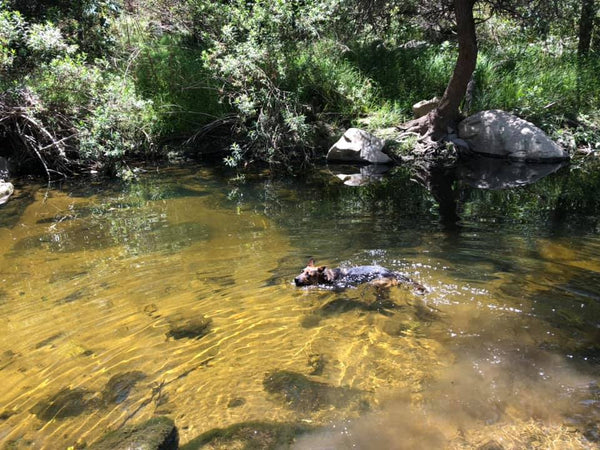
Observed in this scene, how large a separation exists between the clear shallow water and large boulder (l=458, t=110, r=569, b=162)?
3603 mm

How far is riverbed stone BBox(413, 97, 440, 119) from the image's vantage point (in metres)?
11.4

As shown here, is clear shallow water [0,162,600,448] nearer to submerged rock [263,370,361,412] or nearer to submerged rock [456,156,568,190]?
submerged rock [263,370,361,412]

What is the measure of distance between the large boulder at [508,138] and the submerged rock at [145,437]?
1002 cm

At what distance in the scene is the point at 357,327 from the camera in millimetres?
3918

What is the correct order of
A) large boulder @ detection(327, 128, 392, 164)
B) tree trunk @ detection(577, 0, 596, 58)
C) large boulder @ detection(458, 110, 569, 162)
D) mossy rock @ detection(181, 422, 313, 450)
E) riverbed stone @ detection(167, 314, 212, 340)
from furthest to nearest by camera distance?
1. tree trunk @ detection(577, 0, 596, 58)
2. large boulder @ detection(327, 128, 392, 164)
3. large boulder @ detection(458, 110, 569, 162)
4. riverbed stone @ detection(167, 314, 212, 340)
5. mossy rock @ detection(181, 422, 313, 450)

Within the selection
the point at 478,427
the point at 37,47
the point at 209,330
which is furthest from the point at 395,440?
the point at 37,47

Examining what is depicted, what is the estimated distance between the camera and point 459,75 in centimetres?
999

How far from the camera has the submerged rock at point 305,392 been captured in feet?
9.91

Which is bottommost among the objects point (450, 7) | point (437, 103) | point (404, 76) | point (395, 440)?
point (395, 440)

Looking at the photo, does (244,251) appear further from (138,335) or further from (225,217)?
(138,335)

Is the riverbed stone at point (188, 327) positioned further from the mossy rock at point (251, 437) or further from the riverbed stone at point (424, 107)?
the riverbed stone at point (424, 107)

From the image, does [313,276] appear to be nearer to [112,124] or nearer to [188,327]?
[188,327]

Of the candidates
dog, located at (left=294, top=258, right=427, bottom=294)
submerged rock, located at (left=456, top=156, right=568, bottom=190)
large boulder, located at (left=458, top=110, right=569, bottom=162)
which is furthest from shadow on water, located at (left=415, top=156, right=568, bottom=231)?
dog, located at (left=294, top=258, right=427, bottom=294)

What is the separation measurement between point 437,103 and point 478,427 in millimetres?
9820
